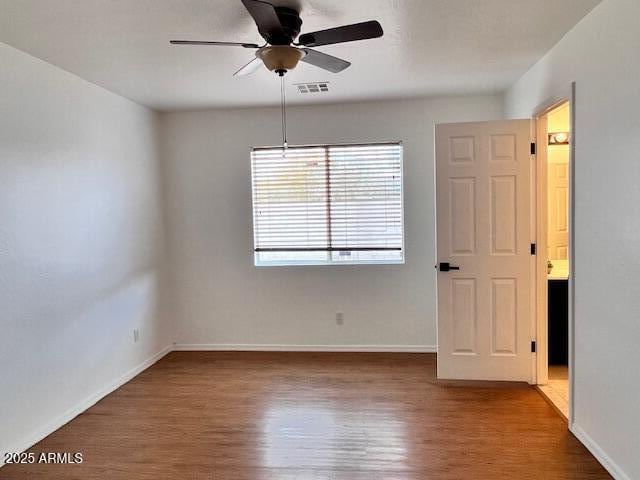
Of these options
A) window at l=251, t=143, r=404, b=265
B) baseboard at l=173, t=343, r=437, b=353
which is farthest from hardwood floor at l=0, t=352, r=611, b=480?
window at l=251, t=143, r=404, b=265

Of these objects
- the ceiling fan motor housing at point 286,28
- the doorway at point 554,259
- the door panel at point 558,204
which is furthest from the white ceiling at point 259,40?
the door panel at point 558,204

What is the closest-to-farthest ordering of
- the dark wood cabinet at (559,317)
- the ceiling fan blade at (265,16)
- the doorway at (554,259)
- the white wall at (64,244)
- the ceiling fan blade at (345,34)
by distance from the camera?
the ceiling fan blade at (265,16) < the ceiling fan blade at (345,34) < the white wall at (64,244) < the doorway at (554,259) < the dark wood cabinet at (559,317)

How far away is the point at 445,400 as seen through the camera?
3.26 metres

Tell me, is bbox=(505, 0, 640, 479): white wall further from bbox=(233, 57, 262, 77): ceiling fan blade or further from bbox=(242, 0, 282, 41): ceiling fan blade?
bbox=(233, 57, 262, 77): ceiling fan blade

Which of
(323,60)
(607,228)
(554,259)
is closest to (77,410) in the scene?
(323,60)

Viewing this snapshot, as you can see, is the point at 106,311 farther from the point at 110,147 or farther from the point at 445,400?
the point at 445,400

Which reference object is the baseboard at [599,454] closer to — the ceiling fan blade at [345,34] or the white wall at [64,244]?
the ceiling fan blade at [345,34]

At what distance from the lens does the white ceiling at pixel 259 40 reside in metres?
2.25

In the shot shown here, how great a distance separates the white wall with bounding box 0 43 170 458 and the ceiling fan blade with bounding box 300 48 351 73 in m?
1.86

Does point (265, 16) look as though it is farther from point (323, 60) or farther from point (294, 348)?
point (294, 348)

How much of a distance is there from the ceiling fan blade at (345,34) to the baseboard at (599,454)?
2489 mm

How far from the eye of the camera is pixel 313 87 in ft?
12.3

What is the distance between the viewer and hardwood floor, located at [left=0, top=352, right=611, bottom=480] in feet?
7.93

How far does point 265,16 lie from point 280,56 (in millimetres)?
289
